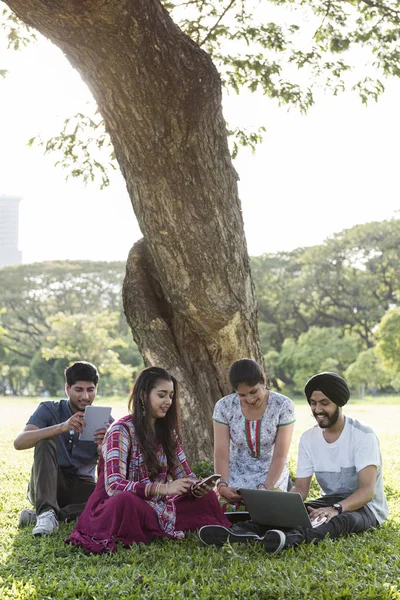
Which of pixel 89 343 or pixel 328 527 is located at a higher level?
pixel 328 527

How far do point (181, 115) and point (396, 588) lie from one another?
13.6 feet

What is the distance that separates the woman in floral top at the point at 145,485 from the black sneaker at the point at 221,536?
19 cm

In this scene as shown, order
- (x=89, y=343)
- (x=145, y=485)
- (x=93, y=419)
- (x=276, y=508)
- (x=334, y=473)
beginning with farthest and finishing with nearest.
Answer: (x=89, y=343)
(x=93, y=419)
(x=334, y=473)
(x=145, y=485)
(x=276, y=508)

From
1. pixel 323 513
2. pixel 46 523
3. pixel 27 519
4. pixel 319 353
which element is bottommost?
pixel 319 353

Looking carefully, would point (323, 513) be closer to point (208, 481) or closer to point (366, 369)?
point (208, 481)

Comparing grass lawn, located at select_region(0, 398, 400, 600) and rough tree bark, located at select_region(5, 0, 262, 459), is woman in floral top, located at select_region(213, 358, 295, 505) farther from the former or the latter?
rough tree bark, located at select_region(5, 0, 262, 459)

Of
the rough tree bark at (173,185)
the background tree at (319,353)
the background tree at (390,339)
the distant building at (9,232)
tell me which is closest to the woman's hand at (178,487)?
the rough tree bark at (173,185)

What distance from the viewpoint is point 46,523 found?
529cm

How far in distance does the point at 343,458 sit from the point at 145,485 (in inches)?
51.4

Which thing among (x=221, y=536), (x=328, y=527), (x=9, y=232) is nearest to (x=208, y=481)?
(x=221, y=536)

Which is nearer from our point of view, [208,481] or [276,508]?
[276,508]

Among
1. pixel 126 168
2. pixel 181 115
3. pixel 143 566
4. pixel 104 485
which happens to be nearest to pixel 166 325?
pixel 126 168

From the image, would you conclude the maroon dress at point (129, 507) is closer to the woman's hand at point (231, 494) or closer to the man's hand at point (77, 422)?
the woman's hand at point (231, 494)

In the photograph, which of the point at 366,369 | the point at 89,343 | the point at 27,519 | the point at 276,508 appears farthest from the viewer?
the point at 89,343
